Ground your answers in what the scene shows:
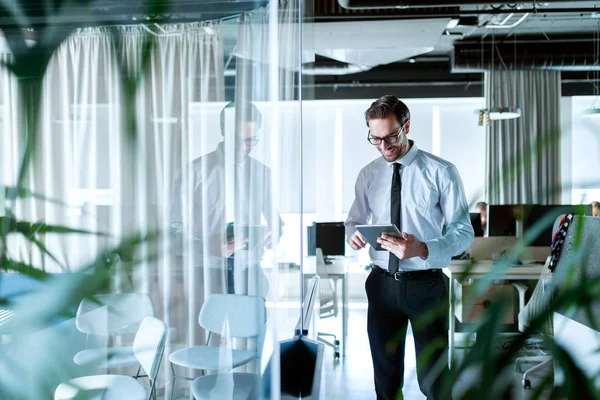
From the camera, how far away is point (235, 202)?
4.75 ft

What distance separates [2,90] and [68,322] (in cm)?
24

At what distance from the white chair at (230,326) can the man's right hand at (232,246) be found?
0.10 metres

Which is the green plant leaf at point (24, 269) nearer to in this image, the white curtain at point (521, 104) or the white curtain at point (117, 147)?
the white curtain at point (117, 147)

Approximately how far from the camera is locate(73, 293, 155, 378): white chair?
434mm

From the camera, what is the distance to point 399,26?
589cm

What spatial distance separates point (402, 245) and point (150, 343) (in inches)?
66.9

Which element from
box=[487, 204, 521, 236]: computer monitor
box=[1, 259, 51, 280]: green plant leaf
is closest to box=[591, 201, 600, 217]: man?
box=[487, 204, 521, 236]: computer monitor

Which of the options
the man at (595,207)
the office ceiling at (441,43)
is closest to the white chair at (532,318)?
the man at (595,207)

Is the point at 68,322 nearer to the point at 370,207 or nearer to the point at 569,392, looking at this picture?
the point at 569,392

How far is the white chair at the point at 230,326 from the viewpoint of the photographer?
1.13m

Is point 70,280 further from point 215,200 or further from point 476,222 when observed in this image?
point 476,222

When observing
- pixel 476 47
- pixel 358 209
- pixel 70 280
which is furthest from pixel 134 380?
pixel 476 47

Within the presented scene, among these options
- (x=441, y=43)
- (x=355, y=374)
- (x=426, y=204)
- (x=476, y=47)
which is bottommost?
(x=355, y=374)

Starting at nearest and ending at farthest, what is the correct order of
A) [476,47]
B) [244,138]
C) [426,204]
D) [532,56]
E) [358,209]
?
[244,138], [426,204], [358,209], [532,56], [476,47]
